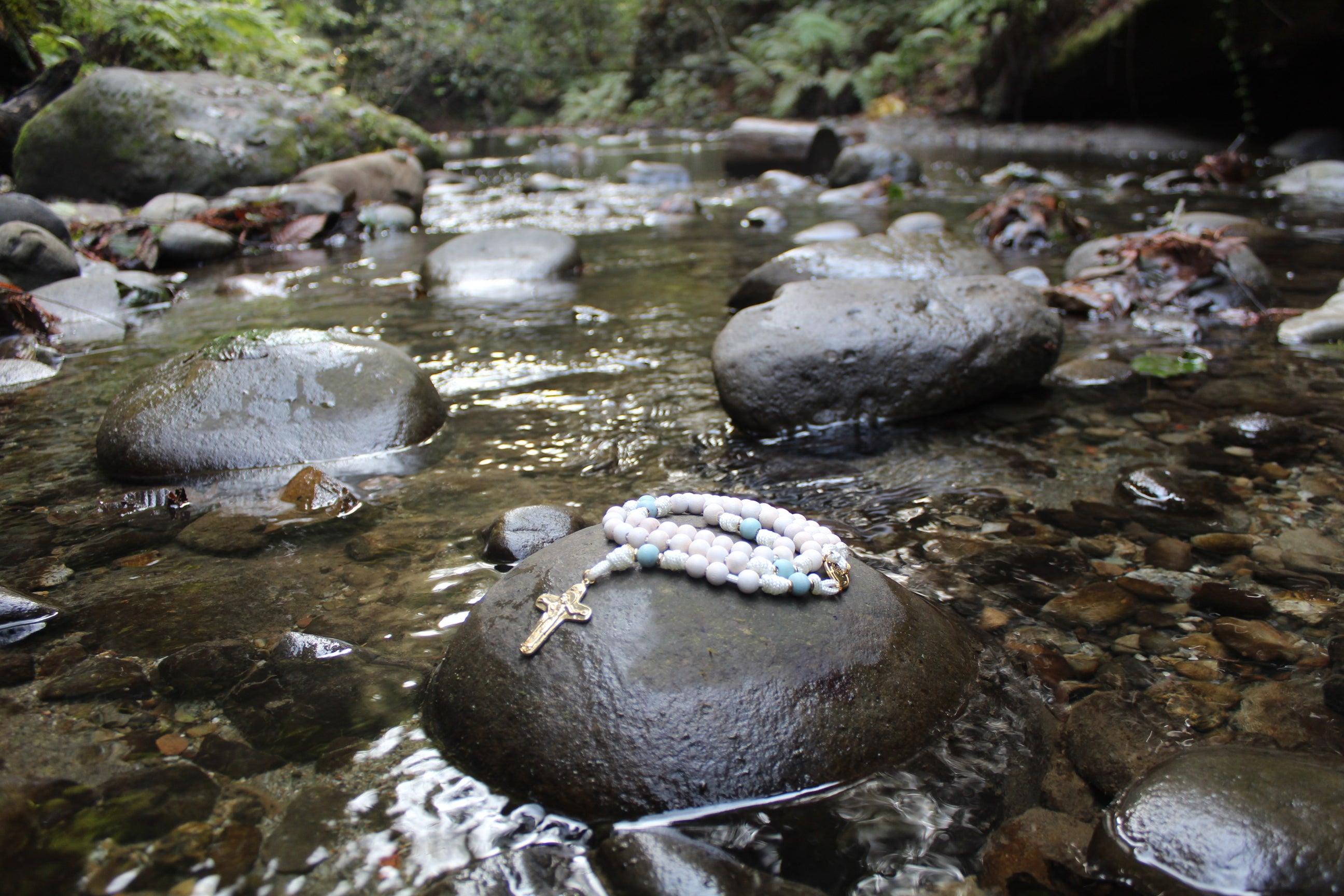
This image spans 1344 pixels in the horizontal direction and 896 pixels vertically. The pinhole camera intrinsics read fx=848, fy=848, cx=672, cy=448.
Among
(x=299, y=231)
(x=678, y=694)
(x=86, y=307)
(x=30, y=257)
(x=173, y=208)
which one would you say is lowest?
(x=678, y=694)

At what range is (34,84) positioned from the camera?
10289 mm

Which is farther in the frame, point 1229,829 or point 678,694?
point 678,694

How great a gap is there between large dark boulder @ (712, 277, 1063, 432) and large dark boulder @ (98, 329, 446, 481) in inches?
63.2

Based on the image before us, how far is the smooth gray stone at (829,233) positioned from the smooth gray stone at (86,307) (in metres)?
5.99

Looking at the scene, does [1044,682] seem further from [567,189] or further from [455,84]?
[455,84]

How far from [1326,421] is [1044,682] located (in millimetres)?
2753

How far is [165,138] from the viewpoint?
10.3m

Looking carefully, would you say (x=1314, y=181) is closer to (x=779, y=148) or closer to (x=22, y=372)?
(x=779, y=148)

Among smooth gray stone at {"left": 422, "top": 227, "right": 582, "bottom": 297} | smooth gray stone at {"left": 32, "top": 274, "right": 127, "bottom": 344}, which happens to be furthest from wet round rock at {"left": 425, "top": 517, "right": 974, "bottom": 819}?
smooth gray stone at {"left": 422, "top": 227, "right": 582, "bottom": 297}

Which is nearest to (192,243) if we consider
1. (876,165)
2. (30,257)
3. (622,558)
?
(30,257)

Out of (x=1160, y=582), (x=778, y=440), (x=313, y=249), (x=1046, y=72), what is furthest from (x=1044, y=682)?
(x=1046, y=72)

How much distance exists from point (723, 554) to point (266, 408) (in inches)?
104

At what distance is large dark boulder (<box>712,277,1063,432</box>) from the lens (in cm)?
414

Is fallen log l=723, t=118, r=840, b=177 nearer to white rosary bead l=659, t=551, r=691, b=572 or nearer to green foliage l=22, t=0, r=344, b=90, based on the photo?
green foliage l=22, t=0, r=344, b=90
